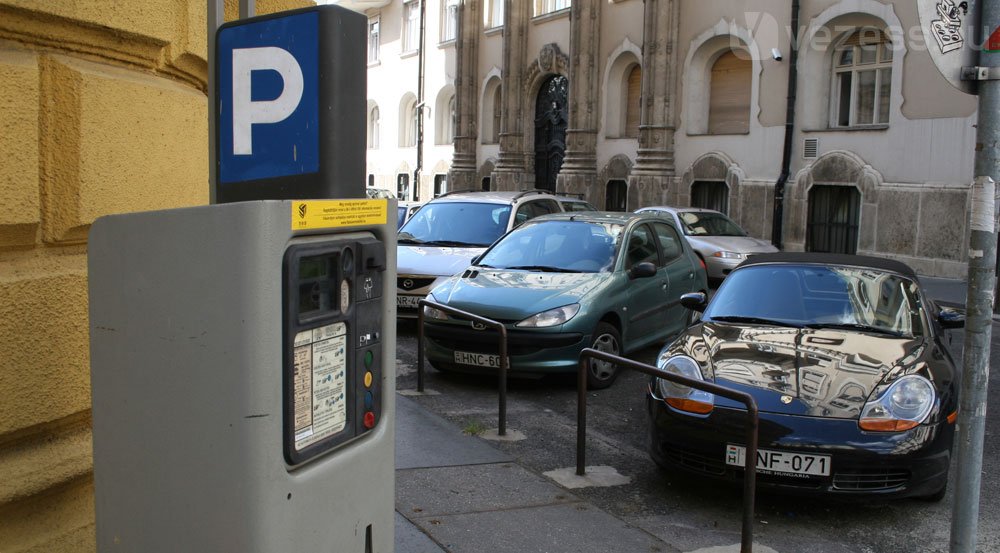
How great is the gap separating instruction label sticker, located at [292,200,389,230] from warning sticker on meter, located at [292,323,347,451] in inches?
11.7

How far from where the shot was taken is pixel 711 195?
922 inches

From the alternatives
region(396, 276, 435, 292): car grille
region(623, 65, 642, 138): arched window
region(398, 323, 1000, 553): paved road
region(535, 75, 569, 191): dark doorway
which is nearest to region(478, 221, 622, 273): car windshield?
region(396, 276, 435, 292): car grille

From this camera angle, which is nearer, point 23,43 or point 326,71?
point 326,71

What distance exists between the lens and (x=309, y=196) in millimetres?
3039

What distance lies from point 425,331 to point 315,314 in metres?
6.11

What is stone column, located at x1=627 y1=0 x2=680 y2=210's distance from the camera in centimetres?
2392

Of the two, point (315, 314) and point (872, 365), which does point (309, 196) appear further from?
point (872, 365)

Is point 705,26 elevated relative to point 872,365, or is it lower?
elevated

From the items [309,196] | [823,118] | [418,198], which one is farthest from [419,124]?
[309,196]

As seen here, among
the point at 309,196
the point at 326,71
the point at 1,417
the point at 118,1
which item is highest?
the point at 118,1

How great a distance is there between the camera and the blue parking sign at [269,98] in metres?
2.96

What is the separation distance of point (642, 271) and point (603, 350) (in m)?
0.86

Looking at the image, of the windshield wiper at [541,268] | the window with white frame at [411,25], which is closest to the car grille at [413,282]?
the windshield wiper at [541,268]

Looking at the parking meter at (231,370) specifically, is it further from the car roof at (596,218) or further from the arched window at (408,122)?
the arched window at (408,122)
